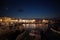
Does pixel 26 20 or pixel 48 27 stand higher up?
pixel 26 20

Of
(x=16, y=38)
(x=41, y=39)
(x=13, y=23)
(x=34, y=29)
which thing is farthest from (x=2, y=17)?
(x=41, y=39)

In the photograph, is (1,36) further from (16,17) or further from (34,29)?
(34,29)

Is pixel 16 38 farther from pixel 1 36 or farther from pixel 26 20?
pixel 26 20

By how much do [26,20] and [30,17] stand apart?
96 mm

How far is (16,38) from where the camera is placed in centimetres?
146

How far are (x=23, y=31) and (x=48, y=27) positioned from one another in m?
0.42

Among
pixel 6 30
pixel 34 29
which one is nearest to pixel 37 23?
pixel 34 29

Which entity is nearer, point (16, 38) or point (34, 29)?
point (16, 38)

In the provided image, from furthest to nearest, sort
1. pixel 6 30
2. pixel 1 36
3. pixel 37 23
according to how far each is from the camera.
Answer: pixel 37 23
pixel 6 30
pixel 1 36

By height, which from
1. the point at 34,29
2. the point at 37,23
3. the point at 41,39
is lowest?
the point at 41,39

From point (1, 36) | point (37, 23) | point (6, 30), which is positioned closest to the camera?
point (1, 36)

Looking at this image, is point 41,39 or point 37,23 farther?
point 37,23

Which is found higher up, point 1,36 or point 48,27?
point 48,27

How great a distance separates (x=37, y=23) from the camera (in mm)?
1611
